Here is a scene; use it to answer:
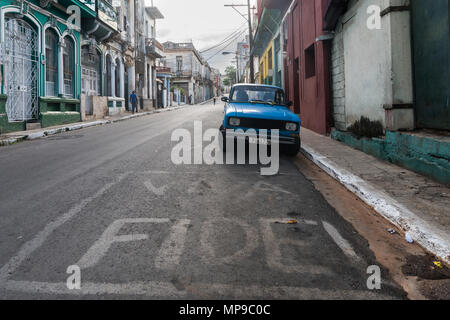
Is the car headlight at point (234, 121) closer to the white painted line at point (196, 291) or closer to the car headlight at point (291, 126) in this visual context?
the car headlight at point (291, 126)

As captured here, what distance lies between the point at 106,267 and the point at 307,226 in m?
1.97

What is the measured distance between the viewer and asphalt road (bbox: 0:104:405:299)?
229 centimetres

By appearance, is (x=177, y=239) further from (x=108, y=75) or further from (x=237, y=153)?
(x=108, y=75)

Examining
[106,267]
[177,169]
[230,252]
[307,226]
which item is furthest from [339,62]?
[106,267]

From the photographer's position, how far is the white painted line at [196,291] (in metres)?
2.20

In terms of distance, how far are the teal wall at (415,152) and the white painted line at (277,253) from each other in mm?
2962

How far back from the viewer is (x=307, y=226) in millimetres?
3453

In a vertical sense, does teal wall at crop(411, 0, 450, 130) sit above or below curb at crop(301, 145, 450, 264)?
above

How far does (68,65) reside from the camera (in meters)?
17.7

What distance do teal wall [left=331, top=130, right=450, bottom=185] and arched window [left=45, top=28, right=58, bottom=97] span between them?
14.5 m

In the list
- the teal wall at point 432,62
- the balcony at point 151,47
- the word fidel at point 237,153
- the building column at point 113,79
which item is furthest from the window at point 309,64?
the balcony at point 151,47

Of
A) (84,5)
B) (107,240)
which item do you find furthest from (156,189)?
(84,5)

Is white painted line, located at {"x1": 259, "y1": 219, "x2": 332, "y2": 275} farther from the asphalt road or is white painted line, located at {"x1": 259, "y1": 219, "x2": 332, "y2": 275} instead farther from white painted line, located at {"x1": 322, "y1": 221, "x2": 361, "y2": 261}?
white painted line, located at {"x1": 322, "y1": 221, "x2": 361, "y2": 261}

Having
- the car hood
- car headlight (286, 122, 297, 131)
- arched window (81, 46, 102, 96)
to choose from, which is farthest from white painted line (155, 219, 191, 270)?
arched window (81, 46, 102, 96)
